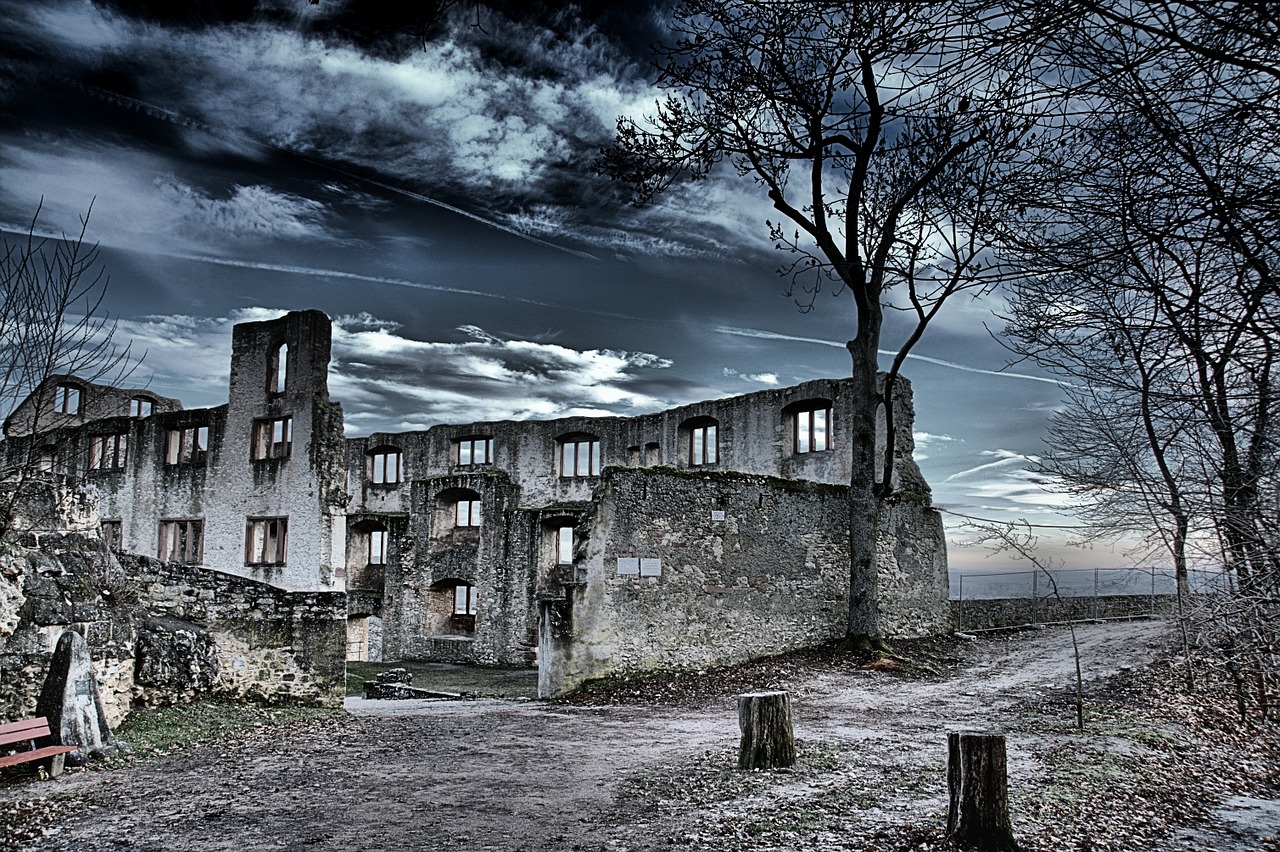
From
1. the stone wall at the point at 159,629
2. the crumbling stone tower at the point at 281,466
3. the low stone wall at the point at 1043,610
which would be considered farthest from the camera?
the crumbling stone tower at the point at 281,466

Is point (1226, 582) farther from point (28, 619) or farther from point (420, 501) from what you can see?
point (420, 501)

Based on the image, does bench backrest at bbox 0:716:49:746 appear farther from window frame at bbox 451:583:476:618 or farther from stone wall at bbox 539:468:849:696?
window frame at bbox 451:583:476:618

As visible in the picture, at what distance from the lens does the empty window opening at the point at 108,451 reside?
27609mm

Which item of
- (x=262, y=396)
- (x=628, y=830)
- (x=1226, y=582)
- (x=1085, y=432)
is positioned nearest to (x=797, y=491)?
(x=1085, y=432)

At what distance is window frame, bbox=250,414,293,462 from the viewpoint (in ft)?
80.6

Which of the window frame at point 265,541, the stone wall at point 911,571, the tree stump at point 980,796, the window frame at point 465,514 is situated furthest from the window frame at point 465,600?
the tree stump at point 980,796

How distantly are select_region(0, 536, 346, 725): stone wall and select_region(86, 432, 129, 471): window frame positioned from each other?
19.3 metres

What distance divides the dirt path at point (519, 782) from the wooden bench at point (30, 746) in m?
0.23

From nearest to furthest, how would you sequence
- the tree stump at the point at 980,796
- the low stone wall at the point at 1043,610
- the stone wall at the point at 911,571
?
the tree stump at the point at 980,796
the stone wall at the point at 911,571
the low stone wall at the point at 1043,610

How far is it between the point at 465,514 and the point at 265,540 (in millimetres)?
5680

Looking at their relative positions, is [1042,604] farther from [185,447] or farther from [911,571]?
[185,447]

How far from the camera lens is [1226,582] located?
6859 millimetres

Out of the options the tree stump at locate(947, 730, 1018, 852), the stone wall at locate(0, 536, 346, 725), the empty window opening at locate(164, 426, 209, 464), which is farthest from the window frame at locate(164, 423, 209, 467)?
the tree stump at locate(947, 730, 1018, 852)

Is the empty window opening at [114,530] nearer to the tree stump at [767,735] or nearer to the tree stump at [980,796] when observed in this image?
the tree stump at [767,735]
